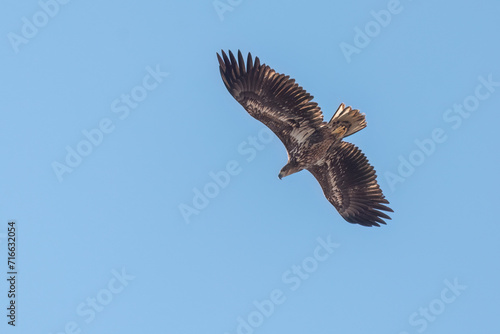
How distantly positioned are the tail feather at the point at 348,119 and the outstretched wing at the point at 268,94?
14.1 inches

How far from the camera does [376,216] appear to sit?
21.1m

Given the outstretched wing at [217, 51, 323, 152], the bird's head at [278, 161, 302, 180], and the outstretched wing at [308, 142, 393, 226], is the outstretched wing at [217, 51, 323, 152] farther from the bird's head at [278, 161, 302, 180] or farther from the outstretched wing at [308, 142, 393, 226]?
the outstretched wing at [308, 142, 393, 226]

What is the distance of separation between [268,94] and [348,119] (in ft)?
6.41

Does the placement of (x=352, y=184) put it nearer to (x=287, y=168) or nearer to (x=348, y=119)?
(x=287, y=168)

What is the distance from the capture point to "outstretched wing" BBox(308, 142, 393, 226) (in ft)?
69.3

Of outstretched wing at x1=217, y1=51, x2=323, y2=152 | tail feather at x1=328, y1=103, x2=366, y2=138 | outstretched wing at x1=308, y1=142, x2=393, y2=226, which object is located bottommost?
outstretched wing at x1=308, y1=142, x2=393, y2=226

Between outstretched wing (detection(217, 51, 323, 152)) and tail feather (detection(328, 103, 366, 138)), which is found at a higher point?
outstretched wing (detection(217, 51, 323, 152))

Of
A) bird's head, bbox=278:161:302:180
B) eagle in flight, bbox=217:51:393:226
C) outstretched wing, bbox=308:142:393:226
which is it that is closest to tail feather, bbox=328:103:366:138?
eagle in flight, bbox=217:51:393:226

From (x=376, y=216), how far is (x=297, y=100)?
3800mm

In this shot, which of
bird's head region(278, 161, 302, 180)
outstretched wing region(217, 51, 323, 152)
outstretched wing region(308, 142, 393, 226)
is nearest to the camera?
outstretched wing region(217, 51, 323, 152)

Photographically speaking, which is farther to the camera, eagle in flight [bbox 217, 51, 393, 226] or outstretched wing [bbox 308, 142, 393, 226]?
outstretched wing [bbox 308, 142, 393, 226]

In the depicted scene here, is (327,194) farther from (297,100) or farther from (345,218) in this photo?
(297,100)

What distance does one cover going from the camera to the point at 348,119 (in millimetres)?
19688

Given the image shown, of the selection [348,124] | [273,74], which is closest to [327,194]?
[348,124]
